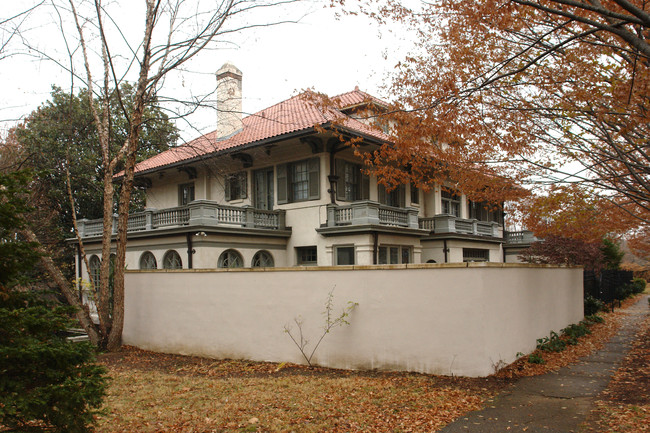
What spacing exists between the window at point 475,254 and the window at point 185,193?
14.1 metres

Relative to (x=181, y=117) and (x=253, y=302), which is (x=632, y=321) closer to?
(x=253, y=302)

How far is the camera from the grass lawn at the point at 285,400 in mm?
6555

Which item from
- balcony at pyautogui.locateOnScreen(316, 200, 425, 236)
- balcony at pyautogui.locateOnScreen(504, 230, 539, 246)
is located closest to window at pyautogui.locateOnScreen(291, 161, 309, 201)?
balcony at pyautogui.locateOnScreen(316, 200, 425, 236)

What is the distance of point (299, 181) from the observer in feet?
68.1

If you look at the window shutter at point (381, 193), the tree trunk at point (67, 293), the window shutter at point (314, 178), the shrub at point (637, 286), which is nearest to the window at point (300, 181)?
the window shutter at point (314, 178)

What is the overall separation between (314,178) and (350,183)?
1702 millimetres

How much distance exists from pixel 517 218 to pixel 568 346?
14.9ft

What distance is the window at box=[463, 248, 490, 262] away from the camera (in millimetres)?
26094

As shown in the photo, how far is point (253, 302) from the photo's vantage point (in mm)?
11531

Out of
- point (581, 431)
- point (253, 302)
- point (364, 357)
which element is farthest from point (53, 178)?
point (581, 431)

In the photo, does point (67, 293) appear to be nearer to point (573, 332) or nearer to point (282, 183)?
point (282, 183)

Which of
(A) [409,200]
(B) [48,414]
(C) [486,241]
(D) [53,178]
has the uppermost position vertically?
(D) [53,178]

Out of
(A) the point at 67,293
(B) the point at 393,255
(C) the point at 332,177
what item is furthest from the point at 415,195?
(A) the point at 67,293

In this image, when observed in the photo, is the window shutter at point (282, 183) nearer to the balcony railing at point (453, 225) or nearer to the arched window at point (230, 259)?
the arched window at point (230, 259)
